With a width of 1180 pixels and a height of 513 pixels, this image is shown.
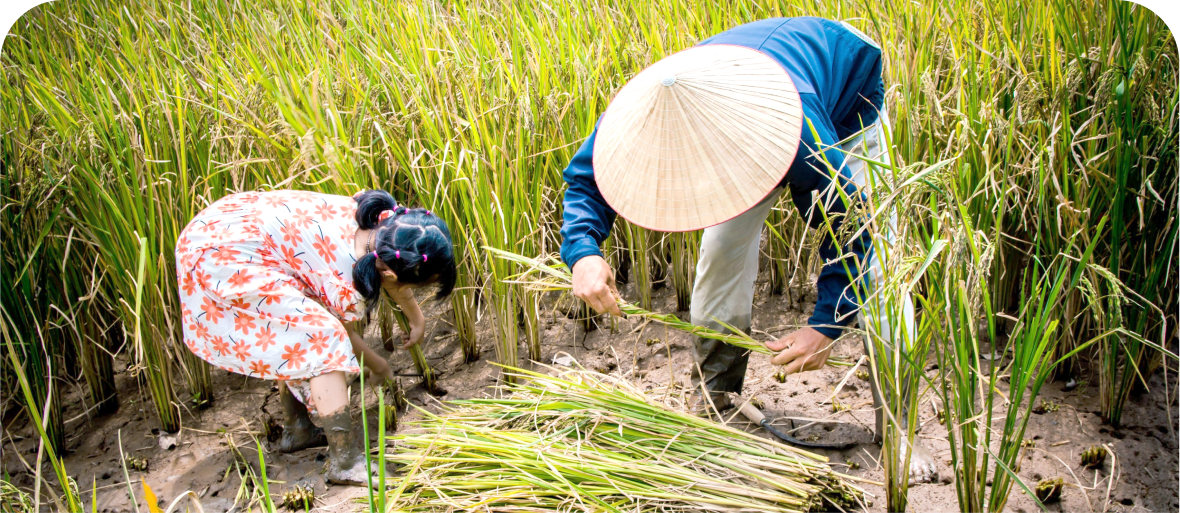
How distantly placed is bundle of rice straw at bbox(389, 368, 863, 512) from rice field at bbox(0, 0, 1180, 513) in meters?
0.10

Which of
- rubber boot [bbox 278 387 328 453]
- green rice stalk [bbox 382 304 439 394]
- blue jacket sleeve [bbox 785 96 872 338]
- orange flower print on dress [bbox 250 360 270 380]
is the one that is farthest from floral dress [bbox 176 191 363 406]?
blue jacket sleeve [bbox 785 96 872 338]

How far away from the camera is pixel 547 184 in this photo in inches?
98.6

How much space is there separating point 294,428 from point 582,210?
1209 mm

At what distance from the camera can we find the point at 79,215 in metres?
2.18

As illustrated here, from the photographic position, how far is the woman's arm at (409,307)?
216 centimetres

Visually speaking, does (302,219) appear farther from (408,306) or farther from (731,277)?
(731,277)

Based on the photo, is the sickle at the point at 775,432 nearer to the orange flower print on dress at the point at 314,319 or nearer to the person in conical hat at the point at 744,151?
the person in conical hat at the point at 744,151

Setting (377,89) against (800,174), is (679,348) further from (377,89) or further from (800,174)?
(377,89)

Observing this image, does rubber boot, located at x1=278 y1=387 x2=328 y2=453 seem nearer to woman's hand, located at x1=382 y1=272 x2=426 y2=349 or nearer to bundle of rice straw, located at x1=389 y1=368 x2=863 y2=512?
woman's hand, located at x1=382 y1=272 x2=426 y2=349

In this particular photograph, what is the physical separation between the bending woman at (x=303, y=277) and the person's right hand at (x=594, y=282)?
54 cm

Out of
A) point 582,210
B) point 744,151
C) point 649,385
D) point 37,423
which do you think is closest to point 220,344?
point 37,423

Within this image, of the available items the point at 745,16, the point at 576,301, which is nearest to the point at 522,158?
the point at 576,301

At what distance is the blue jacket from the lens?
1536 mm

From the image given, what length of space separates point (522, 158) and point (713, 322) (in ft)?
2.48
